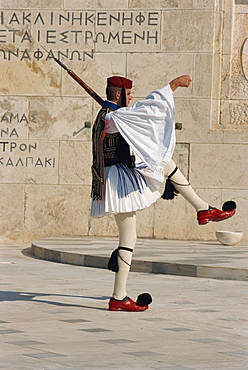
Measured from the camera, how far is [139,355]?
4.70 m

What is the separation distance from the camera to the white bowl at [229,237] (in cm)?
1179

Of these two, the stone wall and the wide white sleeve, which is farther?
the stone wall

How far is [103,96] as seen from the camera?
12859 millimetres

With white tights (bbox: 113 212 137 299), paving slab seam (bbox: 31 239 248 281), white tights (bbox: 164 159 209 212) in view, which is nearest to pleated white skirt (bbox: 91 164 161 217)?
white tights (bbox: 113 212 137 299)

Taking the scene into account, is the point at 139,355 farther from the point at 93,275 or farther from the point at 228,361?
the point at 93,275

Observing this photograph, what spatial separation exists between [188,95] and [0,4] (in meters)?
3.38

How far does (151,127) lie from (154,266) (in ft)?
10.5

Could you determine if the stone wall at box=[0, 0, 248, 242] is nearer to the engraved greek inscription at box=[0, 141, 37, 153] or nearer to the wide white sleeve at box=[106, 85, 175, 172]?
the engraved greek inscription at box=[0, 141, 37, 153]

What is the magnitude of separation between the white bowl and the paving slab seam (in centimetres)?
250

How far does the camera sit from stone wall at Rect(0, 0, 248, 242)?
12664mm

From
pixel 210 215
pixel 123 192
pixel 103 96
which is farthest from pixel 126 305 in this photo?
pixel 103 96

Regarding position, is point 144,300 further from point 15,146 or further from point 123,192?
point 15,146

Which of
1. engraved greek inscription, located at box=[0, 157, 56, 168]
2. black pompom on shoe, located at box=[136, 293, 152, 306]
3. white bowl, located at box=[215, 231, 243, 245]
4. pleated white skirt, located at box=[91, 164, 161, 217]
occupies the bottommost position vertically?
black pompom on shoe, located at box=[136, 293, 152, 306]

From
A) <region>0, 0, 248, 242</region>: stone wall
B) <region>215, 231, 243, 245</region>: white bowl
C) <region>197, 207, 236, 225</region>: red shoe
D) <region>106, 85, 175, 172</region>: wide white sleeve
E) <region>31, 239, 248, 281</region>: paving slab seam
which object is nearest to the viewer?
<region>106, 85, 175, 172</region>: wide white sleeve
